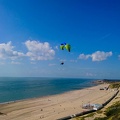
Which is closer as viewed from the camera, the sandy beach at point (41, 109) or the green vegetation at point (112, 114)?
the green vegetation at point (112, 114)

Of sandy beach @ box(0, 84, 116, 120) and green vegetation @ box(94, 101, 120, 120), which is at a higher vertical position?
green vegetation @ box(94, 101, 120, 120)

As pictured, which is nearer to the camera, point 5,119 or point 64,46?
point 64,46

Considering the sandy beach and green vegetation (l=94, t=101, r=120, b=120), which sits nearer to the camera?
green vegetation (l=94, t=101, r=120, b=120)

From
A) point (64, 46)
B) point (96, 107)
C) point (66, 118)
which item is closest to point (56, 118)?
point (66, 118)

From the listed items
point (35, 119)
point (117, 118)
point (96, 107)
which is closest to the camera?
point (117, 118)

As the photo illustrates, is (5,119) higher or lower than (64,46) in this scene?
lower

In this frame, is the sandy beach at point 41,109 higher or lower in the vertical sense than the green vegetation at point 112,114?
lower

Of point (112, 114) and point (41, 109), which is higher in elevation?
point (112, 114)

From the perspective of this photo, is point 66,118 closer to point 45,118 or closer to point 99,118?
point 45,118

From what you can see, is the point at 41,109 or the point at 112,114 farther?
the point at 41,109

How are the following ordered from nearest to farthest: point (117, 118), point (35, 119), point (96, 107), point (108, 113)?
point (117, 118) → point (108, 113) → point (35, 119) → point (96, 107)
